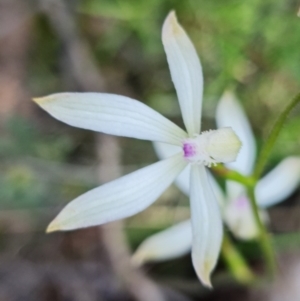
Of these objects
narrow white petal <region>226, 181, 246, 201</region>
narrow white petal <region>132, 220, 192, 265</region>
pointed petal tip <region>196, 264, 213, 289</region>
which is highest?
narrow white petal <region>226, 181, 246, 201</region>

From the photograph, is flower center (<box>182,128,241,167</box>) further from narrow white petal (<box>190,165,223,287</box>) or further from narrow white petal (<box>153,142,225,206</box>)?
narrow white petal (<box>153,142,225,206</box>)

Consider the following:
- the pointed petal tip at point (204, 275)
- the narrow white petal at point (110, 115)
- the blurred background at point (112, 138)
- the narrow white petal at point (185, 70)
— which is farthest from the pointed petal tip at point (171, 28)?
the blurred background at point (112, 138)

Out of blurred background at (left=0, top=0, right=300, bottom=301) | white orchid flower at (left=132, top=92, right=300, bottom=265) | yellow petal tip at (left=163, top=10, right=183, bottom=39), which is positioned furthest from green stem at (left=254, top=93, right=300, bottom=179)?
blurred background at (left=0, top=0, right=300, bottom=301)

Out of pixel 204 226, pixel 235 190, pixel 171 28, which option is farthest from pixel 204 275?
pixel 235 190

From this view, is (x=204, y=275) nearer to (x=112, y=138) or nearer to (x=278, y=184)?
(x=278, y=184)

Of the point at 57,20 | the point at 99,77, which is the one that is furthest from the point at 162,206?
the point at 57,20

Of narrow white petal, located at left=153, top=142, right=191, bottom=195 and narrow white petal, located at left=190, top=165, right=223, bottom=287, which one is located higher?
narrow white petal, located at left=153, top=142, right=191, bottom=195

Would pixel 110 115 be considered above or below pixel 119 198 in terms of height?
above
